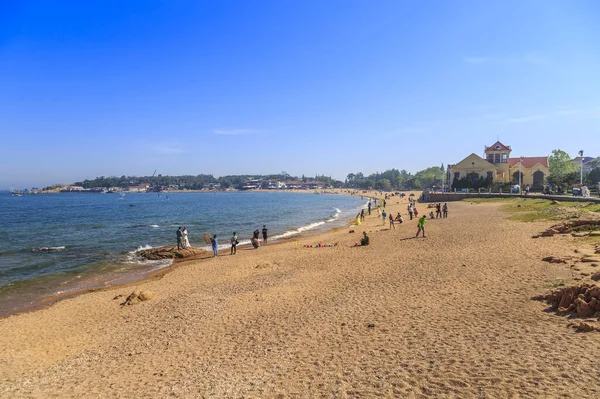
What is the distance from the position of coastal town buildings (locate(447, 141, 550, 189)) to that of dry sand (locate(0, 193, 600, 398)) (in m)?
56.5

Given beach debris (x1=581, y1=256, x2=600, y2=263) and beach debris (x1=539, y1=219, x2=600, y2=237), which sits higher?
beach debris (x1=539, y1=219, x2=600, y2=237)

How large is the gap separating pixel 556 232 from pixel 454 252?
6.14 metres

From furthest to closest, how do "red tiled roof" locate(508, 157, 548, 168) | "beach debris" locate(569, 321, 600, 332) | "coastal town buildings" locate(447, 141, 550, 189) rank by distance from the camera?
"red tiled roof" locate(508, 157, 548, 168) < "coastal town buildings" locate(447, 141, 550, 189) < "beach debris" locate(569, 321, 600, 332)

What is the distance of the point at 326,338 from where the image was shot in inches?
356

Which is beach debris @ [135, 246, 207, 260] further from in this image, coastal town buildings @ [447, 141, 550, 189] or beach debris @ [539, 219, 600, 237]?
coastal town buildings @ [447, 141, 550, 189]

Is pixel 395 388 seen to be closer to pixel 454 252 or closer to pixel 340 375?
pixel 340 375

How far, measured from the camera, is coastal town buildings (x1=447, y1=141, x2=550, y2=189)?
6756 cm

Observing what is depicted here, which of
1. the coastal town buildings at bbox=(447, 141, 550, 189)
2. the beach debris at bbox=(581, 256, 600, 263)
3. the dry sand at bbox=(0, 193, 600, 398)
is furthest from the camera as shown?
the coastal town buildings at bbox=(447, 141, 550, 189)

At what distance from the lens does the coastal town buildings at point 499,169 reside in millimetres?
67562

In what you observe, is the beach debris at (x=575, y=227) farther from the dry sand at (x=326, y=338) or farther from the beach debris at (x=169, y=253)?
the beach debris at (x=169, y=253)

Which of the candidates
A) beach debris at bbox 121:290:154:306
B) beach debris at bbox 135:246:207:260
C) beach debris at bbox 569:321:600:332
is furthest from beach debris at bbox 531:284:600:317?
beach debris at bbox 135:246:207:260

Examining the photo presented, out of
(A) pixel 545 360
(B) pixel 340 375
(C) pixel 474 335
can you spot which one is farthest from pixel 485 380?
(B) pixel 340 375

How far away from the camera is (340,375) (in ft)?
23.4

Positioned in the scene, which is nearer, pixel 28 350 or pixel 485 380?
pixel 485 380
